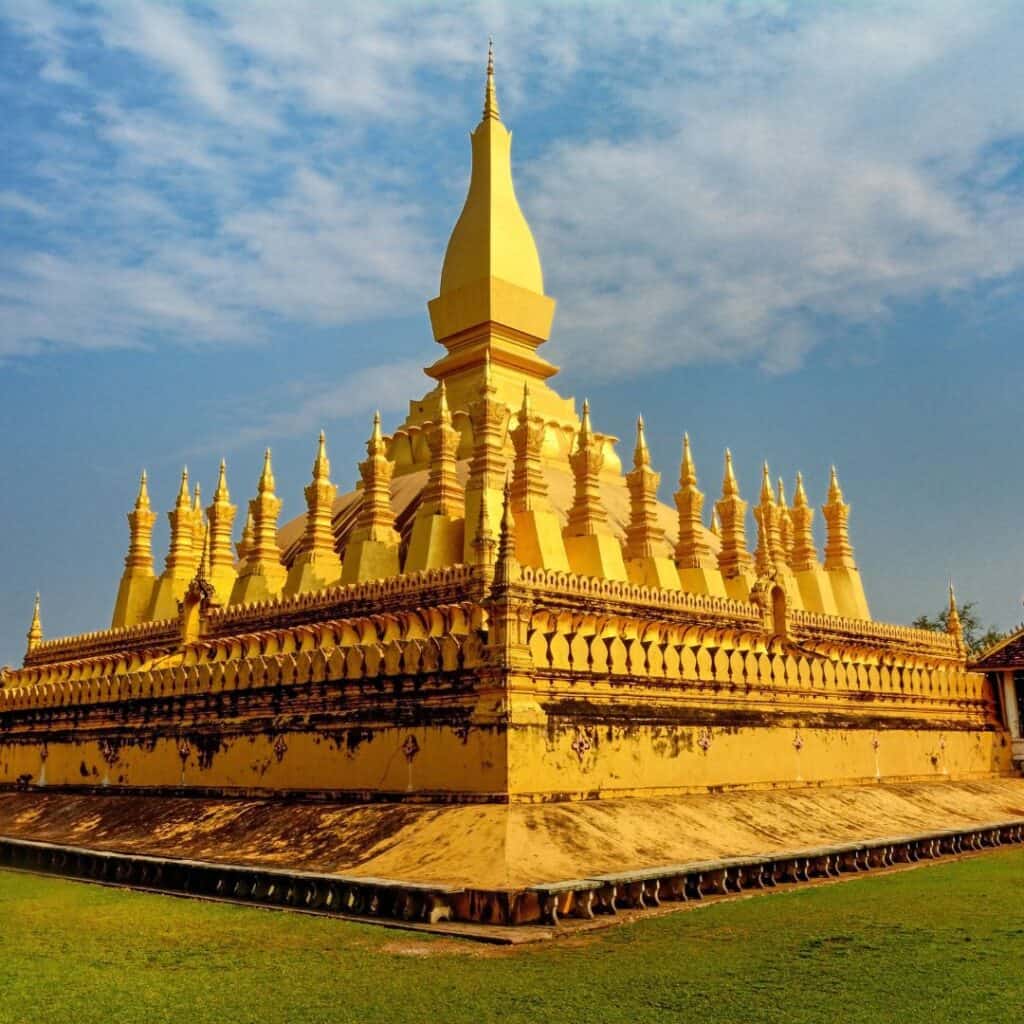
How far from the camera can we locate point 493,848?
35.9 feet

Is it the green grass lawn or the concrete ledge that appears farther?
the concrete ledge

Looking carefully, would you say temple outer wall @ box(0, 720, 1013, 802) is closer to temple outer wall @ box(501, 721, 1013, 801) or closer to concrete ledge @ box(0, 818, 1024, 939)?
temple outer wall @ box(501, 721, 1013, 801)

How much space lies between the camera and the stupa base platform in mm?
9742

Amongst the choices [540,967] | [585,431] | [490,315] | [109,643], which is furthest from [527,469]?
[540,967]

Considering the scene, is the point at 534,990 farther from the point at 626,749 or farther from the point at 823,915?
the point at 626,749

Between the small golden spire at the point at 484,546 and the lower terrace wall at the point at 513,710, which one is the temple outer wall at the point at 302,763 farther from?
the small golden spire at the point at 484,546

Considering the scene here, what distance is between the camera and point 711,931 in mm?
8797

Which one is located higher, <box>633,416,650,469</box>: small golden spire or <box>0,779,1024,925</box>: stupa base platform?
<box>633,416,650,469</box>: small golden spire

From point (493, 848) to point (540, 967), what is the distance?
11.0 ft

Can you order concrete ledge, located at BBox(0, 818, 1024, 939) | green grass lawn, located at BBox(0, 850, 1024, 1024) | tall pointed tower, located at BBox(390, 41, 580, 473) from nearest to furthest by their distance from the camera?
1. green grass lawn, located at BBox(0, 850, 1024, 1024)
2. concrete ledge, located at BBox(0, 818, 1024, 939)
3. tall pointed tower, located at BBox(390, 41, 580, 473)

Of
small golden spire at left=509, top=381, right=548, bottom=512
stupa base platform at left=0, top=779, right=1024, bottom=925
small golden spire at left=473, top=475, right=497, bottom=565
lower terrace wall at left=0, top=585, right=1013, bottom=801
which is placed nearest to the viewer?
stupa base platform at left=0, top=779, right=1024, bottom=925

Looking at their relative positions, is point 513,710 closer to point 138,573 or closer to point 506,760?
point 506,760

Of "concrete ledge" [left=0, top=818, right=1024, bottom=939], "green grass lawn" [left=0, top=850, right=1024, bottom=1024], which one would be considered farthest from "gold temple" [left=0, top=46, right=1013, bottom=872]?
"green grass lawn" [left=0, top=850, right=1024, bottom=1024]

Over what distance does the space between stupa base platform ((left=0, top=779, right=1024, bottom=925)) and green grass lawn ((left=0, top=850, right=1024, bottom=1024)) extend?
1.64 ft
